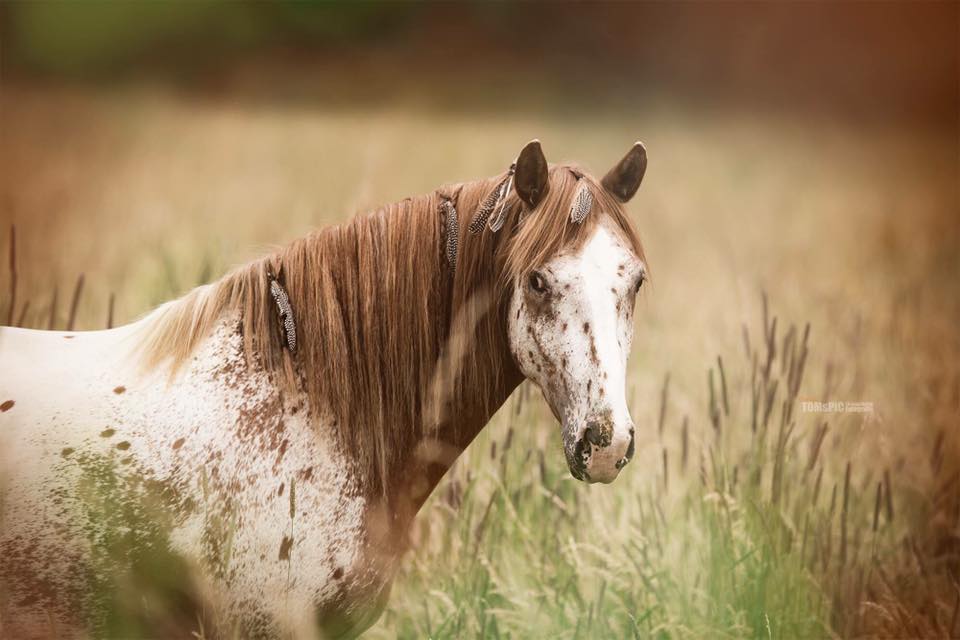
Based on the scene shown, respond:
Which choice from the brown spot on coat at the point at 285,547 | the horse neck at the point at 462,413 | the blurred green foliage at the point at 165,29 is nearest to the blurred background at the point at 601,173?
the blurred green foliage at the point at 165,29

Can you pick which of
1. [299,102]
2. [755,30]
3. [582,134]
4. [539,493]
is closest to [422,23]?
[299,102]

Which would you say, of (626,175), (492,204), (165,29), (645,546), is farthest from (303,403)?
(165,29)

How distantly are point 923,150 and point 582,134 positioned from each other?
53.3 inches

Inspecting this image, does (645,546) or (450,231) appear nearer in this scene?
(450,231)

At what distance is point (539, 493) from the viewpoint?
255 cm

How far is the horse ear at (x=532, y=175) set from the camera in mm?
1709

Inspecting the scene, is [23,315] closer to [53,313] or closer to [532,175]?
[53,313]

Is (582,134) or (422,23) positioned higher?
(422,23)

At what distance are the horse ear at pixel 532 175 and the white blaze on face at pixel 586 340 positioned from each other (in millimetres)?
146

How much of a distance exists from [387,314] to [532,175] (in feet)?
1.43

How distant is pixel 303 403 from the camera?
1.76 metres

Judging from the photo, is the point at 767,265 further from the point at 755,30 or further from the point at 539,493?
the point at 539,493

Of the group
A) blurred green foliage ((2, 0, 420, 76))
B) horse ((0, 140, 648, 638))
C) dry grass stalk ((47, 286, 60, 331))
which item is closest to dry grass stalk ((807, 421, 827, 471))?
horse ((0, 140, 648, 638))

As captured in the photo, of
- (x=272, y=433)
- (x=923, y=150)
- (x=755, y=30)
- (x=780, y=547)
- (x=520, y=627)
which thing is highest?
(x=755, y=30)
